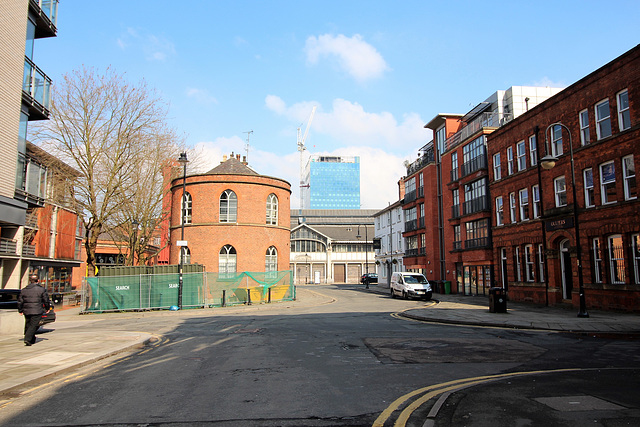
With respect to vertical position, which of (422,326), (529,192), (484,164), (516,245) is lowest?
(422,326)

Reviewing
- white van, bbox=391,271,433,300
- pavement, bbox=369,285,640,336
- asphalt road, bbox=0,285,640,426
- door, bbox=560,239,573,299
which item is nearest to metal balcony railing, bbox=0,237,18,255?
asphalt road, bbox=0,285,640,426

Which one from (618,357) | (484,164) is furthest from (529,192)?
(618,357)

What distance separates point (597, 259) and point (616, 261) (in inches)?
41.9

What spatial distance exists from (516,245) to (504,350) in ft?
61.5

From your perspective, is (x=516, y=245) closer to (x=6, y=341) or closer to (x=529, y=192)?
(x=529, y=192)

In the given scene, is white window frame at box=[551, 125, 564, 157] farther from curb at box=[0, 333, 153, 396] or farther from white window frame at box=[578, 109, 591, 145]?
curb at box=[0, 333, 153, 396]

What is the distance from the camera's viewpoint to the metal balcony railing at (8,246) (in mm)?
25812

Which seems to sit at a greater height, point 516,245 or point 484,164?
point 484,164

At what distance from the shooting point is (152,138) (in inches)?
1161

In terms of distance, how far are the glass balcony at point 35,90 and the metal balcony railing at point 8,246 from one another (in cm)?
901

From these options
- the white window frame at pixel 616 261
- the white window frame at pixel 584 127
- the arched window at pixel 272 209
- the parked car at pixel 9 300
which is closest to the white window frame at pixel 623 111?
the white window frame at pixel 584 127

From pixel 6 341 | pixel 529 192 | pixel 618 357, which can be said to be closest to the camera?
pixel 618 357

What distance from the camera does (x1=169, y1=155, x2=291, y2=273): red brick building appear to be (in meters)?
34.5

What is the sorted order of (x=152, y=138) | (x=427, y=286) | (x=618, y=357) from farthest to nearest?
1. (x=427, y=286)
2. (x=152, y=138)
3. (x=618, y=357)
